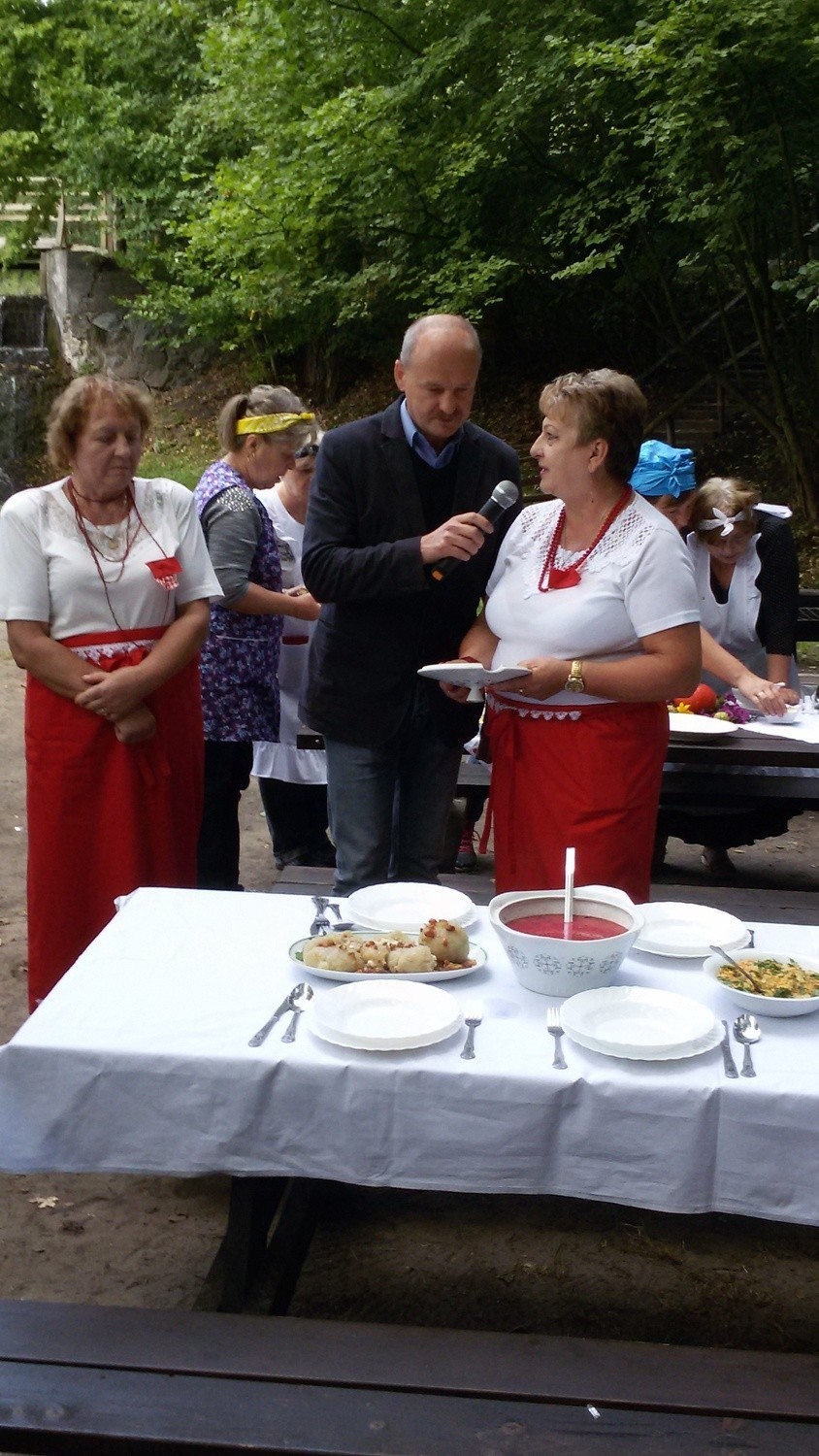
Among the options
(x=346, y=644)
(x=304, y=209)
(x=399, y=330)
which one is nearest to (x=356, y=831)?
(x=346, y=644)

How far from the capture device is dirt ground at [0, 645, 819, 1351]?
105 inches

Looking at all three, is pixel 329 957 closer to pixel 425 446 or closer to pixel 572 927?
pixel 572 927

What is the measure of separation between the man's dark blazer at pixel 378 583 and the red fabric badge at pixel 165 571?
15.8 inches

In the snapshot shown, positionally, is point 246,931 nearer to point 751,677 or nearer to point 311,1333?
point 311,1333

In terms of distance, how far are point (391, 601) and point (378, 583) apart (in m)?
0.16

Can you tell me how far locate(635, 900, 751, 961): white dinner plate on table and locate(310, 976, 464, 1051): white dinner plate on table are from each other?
1.39 feet

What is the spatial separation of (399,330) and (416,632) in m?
14.5

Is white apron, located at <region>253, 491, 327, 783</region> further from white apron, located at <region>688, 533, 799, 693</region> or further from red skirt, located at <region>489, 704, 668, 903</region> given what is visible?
red skirt, located at <region>489, 704, 668, 903</region>

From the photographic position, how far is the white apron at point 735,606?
14.8 ft

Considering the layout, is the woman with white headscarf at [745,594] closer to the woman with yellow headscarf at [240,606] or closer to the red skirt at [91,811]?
the woman with yellow headscarf at [240,606]

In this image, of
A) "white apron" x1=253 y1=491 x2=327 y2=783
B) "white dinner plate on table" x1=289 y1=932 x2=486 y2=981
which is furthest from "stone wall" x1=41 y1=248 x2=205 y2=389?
"white dinner plate on table" x1=289 y1=932 x2=486 y2=981

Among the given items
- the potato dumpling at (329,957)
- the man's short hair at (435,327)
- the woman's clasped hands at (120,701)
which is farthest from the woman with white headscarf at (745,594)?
the potato dumpling at (329,957)

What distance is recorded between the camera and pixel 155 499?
3402 millimetres

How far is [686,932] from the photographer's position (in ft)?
7.55
